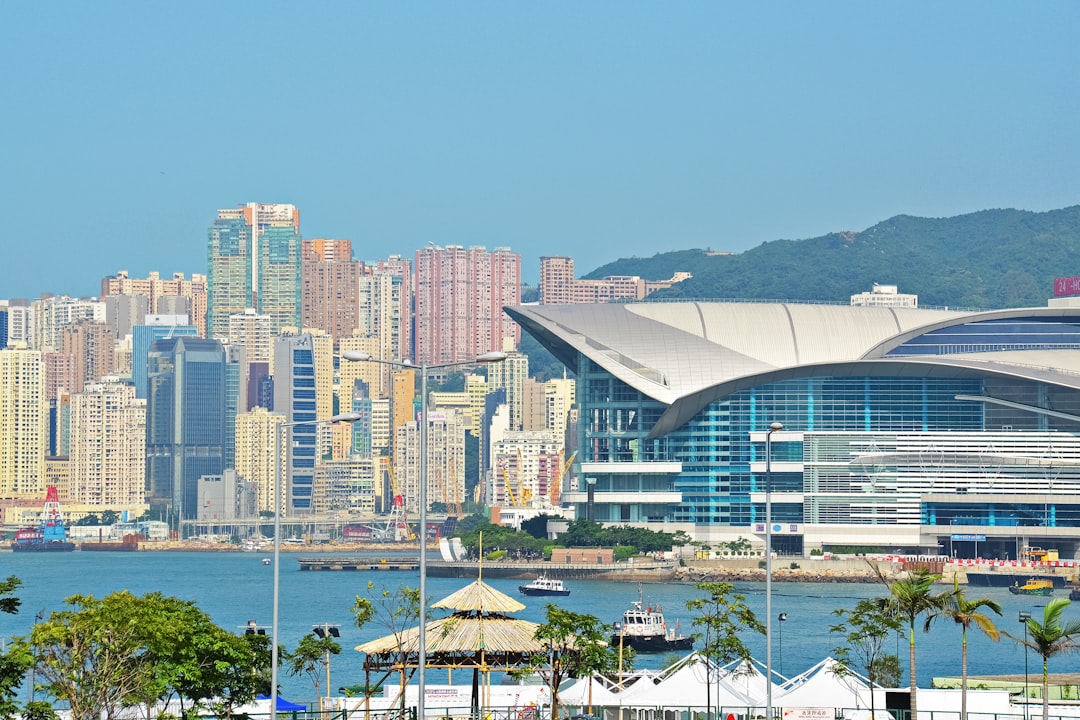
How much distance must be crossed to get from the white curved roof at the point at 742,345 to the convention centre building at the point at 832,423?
5.8 inches

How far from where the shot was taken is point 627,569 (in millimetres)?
131500

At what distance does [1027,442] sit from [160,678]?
10319 centimetres

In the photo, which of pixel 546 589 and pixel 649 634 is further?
pixel 546 589

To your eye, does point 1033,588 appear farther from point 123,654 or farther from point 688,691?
point 123,654

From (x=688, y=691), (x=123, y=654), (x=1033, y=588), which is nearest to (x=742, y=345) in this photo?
(x=1033, y=588)

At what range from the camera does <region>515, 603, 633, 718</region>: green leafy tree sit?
40344 millimetres

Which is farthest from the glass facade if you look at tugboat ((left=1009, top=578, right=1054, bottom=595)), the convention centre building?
tugboat ((left=1009, top=578, right=1054, bottom=595))

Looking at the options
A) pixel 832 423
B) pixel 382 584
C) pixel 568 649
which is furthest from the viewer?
pixel 382 584

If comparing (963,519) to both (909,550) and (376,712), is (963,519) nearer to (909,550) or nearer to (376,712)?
(909,550)

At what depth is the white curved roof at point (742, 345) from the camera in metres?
135

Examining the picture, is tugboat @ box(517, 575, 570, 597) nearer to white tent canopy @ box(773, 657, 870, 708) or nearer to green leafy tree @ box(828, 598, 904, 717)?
green leafy tree @ box(828, 598, 904, 717)

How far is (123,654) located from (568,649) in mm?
10824

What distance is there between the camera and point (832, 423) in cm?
13500

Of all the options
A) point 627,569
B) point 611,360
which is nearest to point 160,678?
point 627,569
